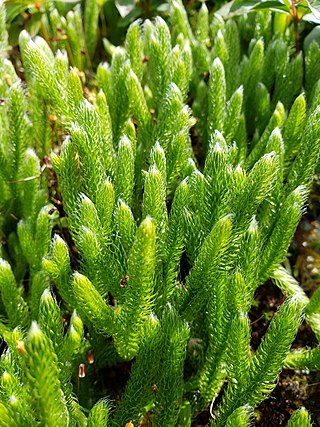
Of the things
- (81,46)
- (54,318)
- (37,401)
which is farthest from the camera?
(81,46)

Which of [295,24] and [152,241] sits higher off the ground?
[295,24]

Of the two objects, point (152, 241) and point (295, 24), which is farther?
point (295, 24)

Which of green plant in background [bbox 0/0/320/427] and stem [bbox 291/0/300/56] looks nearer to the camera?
green plant in background [bbox 0/0/320/427]

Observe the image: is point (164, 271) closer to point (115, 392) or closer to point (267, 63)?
point (115, 392)

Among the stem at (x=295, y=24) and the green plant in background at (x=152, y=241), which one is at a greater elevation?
the stem at (x=295, y=24)

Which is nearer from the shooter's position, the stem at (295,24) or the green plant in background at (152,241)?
the green plant in background at (152,241)

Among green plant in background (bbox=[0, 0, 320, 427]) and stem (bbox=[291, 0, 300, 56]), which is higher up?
→ stem (bbox=[291, 0, 300, 56])

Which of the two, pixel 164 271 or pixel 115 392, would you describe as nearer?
pixel 164 271

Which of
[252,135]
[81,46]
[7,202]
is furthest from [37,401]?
[81,46]
